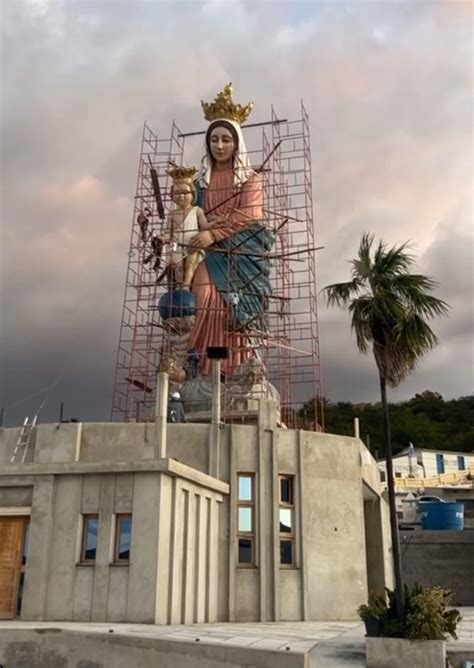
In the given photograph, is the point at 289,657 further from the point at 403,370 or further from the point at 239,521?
the point at 239,521

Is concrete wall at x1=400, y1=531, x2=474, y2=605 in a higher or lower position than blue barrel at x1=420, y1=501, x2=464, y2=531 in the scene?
lower

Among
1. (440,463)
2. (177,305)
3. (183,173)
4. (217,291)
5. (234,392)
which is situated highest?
(183,173)

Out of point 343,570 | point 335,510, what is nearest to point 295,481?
point 335,510

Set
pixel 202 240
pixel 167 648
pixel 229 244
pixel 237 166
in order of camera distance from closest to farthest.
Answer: pixel 167 648 → pixel 202 240 → pixel 229 244 → pixel 237 166

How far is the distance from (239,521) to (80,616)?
470cm

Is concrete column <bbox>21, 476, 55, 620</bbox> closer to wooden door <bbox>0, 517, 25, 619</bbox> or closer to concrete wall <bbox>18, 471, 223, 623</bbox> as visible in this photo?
concrete wall <bbox>18, 471, 223, 623</bbox>

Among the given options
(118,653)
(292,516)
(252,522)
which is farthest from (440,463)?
(118,653)

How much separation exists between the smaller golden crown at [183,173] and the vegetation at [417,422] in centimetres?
4049

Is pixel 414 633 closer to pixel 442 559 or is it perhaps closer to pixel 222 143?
pixel 442 559

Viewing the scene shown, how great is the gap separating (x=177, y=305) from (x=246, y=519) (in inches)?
320

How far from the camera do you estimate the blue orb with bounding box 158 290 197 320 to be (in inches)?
869

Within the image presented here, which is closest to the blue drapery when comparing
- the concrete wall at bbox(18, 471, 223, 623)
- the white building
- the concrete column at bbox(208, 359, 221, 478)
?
the concrete column at bbox(208, 359, 221, 478)

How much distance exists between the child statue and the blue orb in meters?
0.49

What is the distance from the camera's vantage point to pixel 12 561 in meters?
13.2
